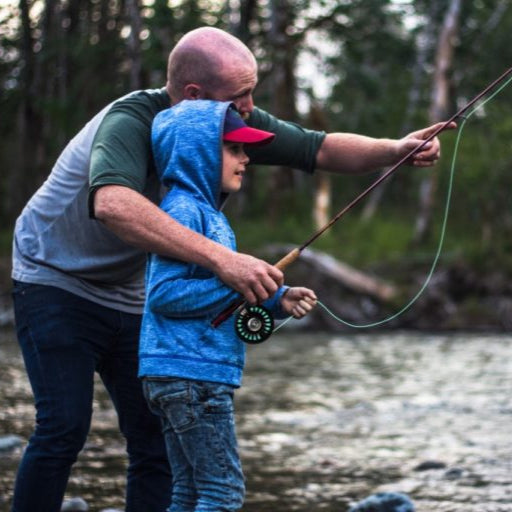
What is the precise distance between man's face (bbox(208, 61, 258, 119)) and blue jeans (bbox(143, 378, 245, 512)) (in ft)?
2.67

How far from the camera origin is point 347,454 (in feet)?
21.3

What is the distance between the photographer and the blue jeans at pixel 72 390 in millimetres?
3750

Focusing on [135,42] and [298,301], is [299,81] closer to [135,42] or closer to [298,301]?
[135,42]

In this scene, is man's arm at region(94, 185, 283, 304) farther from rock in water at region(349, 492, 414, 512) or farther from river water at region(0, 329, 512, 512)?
river water at region(0, 329, 512, 512)

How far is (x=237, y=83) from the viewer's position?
11.4 feet

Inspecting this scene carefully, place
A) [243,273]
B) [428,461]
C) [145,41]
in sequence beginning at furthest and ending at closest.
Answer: [145,41], [428,461], [243,273]

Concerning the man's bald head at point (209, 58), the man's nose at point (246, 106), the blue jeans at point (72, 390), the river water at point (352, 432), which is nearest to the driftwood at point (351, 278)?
the river water at point (352, 432)

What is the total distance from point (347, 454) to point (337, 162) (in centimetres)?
274

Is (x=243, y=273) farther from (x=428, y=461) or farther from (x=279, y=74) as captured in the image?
(x=279, y=74)

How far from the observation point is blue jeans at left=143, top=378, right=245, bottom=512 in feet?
10.6

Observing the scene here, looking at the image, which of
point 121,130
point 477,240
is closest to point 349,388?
point 121,130

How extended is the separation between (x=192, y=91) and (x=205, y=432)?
956 mm

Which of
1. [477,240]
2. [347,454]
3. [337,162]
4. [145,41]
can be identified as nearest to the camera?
[337,162]

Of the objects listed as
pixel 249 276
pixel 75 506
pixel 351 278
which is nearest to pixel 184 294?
pixel 249 276
